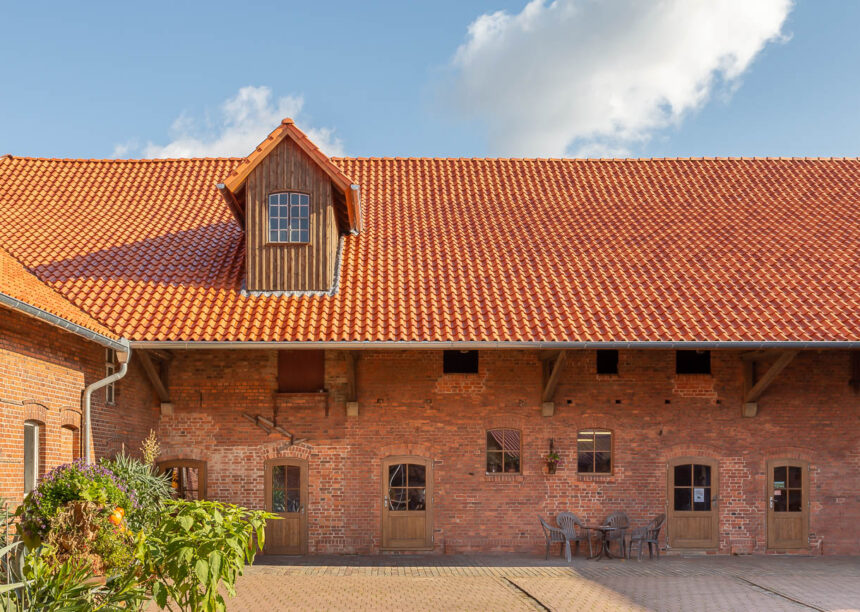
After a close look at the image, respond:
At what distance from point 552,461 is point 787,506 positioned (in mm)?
4402

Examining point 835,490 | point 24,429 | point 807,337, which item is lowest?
point 835,490

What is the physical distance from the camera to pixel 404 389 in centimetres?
1581

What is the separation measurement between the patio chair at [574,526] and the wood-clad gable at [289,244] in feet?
19.0

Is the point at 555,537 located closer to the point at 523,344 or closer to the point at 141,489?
the point at 523,344

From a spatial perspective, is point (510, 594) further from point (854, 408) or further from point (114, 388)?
point (854, 408)

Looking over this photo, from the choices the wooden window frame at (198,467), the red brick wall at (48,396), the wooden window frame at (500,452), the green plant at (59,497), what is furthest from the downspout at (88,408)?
the wooden window frame at (500,452)

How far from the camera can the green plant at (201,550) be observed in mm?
7125

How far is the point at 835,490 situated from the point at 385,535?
8.12 meters

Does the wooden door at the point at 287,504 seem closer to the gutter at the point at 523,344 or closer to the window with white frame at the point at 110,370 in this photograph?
the gutter at the point at 523,344

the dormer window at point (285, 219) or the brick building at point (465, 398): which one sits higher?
the dormer window at point (285, 219)

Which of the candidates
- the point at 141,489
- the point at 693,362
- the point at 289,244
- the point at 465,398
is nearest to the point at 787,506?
the point at 693,362

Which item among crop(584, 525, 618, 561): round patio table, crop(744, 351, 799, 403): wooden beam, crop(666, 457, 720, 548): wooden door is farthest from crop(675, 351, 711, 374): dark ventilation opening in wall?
crop(584, 525, 618, 561): round patio table

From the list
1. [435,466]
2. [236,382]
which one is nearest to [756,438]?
[435,466]

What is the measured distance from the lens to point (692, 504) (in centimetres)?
1598
